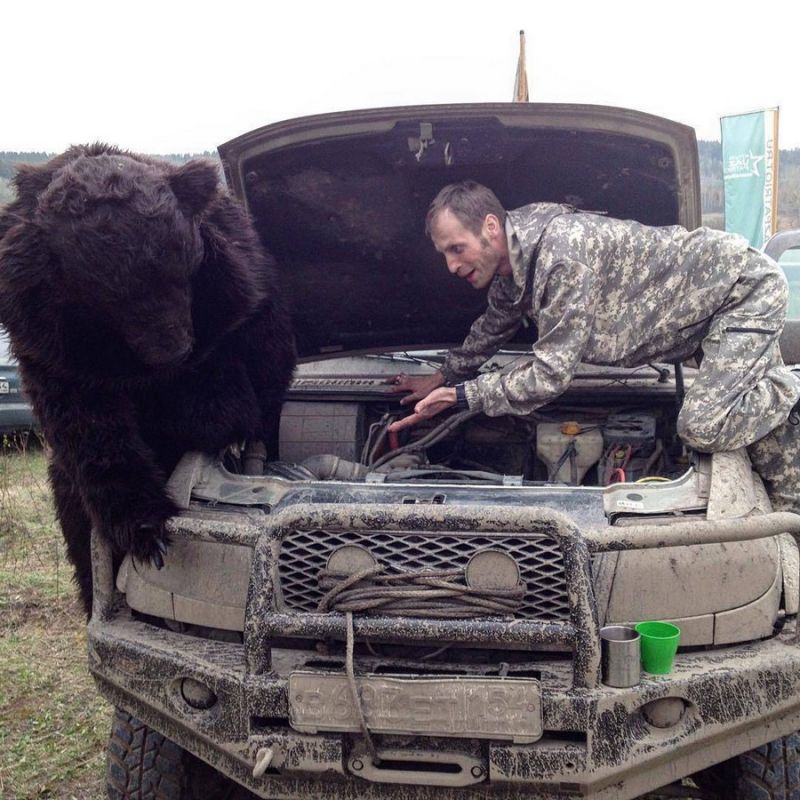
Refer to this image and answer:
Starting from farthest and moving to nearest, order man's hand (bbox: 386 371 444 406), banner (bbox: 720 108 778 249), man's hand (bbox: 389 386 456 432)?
banner (bbox: 720 108 778 249) → man's hand (bbox: 386 371 444 406) → man's hand (bbox: 389 386 456 432)

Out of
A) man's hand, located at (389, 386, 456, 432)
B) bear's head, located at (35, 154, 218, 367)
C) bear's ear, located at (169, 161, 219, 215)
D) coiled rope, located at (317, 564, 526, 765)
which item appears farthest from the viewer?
man's hand, located at (389, 386, 456, 432)

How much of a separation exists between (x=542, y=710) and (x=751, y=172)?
526 inches

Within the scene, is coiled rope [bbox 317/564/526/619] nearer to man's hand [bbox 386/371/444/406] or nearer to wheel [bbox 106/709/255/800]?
wheel [bbox 106/709/255/800]

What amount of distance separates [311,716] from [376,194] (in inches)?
89.5

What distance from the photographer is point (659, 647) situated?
2043 mm

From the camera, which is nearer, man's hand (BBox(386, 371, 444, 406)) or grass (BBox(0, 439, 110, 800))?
grass (BBox(0, 439, 110, 800))

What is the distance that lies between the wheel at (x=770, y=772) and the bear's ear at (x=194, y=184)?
87.4 inches

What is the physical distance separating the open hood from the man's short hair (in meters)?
0.18

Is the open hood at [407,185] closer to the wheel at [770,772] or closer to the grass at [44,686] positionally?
the grass at [44,686]

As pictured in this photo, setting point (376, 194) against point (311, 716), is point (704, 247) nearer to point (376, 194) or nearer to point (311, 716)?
point (376, 194)

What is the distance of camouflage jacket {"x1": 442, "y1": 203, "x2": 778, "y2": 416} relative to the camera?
9.64 ft

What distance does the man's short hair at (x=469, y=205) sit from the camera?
127 inches

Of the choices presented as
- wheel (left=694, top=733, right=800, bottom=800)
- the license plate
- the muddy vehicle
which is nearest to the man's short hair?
the muddy vehicle

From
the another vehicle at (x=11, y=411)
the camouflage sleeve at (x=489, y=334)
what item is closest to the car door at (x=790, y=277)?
the camouflage sleeve at (x=489, y=334)
